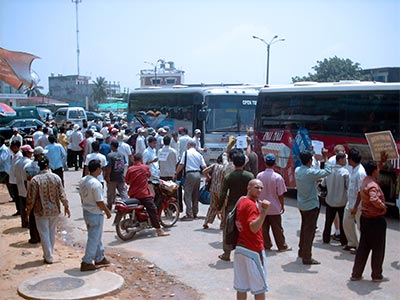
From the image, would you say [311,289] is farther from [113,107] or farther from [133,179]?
[113,107]

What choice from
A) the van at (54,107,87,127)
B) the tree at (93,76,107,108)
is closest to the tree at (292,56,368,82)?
the van at (54,107,87,127)

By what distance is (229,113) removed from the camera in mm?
19172

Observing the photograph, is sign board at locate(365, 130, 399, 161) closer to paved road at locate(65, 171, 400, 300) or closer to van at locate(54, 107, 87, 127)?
paved road at locate(65, 171, 400, 300)

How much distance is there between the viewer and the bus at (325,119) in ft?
36.9

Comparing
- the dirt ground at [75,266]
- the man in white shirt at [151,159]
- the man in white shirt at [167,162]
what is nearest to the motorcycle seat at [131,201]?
the dirt ground at [75,266]

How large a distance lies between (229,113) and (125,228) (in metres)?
10.3

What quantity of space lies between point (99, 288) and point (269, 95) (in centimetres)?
966

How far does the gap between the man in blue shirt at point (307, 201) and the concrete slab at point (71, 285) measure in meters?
2.86

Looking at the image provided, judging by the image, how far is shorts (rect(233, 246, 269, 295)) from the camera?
17.7 feet

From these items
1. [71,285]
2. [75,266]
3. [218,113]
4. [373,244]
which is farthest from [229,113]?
[71,285]

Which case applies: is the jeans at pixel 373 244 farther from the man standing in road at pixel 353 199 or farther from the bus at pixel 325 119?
the bus at pixel 325 119

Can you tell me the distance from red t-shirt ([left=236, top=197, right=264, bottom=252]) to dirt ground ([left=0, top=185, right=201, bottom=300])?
1.62 m

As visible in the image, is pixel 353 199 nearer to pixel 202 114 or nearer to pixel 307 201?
pixel 307 201

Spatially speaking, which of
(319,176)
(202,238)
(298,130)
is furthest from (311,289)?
(298,130)
